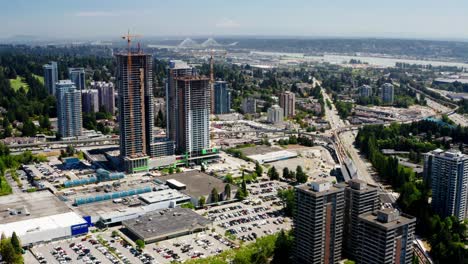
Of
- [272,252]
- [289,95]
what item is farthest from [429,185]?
[289,95]

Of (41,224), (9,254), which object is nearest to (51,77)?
(41,224)

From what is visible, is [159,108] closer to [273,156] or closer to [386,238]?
[273,156]

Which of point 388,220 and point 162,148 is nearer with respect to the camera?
point 388,220

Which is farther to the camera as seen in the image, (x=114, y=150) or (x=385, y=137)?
(x=385, y=137)

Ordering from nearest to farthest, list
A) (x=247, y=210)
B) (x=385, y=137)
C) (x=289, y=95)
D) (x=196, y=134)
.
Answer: (x=247, y=210)
(x=196, y=134)
(x=385, y=137)
(x=289, y=95)

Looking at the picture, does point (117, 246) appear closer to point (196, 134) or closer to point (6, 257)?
point (6, 257)

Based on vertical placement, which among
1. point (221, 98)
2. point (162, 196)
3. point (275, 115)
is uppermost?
point (221, 98)
